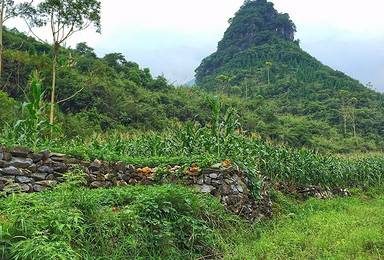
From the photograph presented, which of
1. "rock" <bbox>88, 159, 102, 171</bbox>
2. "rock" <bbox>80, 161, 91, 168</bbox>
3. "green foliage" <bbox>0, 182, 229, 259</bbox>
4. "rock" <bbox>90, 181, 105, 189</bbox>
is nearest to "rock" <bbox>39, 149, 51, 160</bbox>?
"rock" <bbox>80, 161, 91, 168</bbox>

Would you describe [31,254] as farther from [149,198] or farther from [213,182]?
[213,182]

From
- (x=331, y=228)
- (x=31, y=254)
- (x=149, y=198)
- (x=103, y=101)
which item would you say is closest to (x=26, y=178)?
(x=149, y=198)

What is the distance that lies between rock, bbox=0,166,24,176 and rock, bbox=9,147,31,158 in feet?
0.81

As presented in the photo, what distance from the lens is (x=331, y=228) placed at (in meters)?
4.57

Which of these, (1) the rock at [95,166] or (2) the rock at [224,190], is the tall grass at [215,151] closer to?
(1) the rock at [95,166]

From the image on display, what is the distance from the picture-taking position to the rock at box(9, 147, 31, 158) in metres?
4.47

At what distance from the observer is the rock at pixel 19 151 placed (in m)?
4.47

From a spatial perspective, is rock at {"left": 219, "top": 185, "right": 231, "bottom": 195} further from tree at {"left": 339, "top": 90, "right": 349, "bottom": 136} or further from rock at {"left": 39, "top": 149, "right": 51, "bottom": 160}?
tree at {"left": 339, "top": 90, "right": 349, "bottom": 136}

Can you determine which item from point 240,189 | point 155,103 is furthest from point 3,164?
point 155,103

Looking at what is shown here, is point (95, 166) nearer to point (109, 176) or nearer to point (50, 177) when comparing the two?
point (109, 176)

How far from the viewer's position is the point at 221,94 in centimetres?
721

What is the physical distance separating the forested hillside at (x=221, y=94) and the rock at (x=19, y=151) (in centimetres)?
146

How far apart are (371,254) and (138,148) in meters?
5.89

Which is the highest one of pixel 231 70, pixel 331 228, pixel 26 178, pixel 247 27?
pixel 247 27
